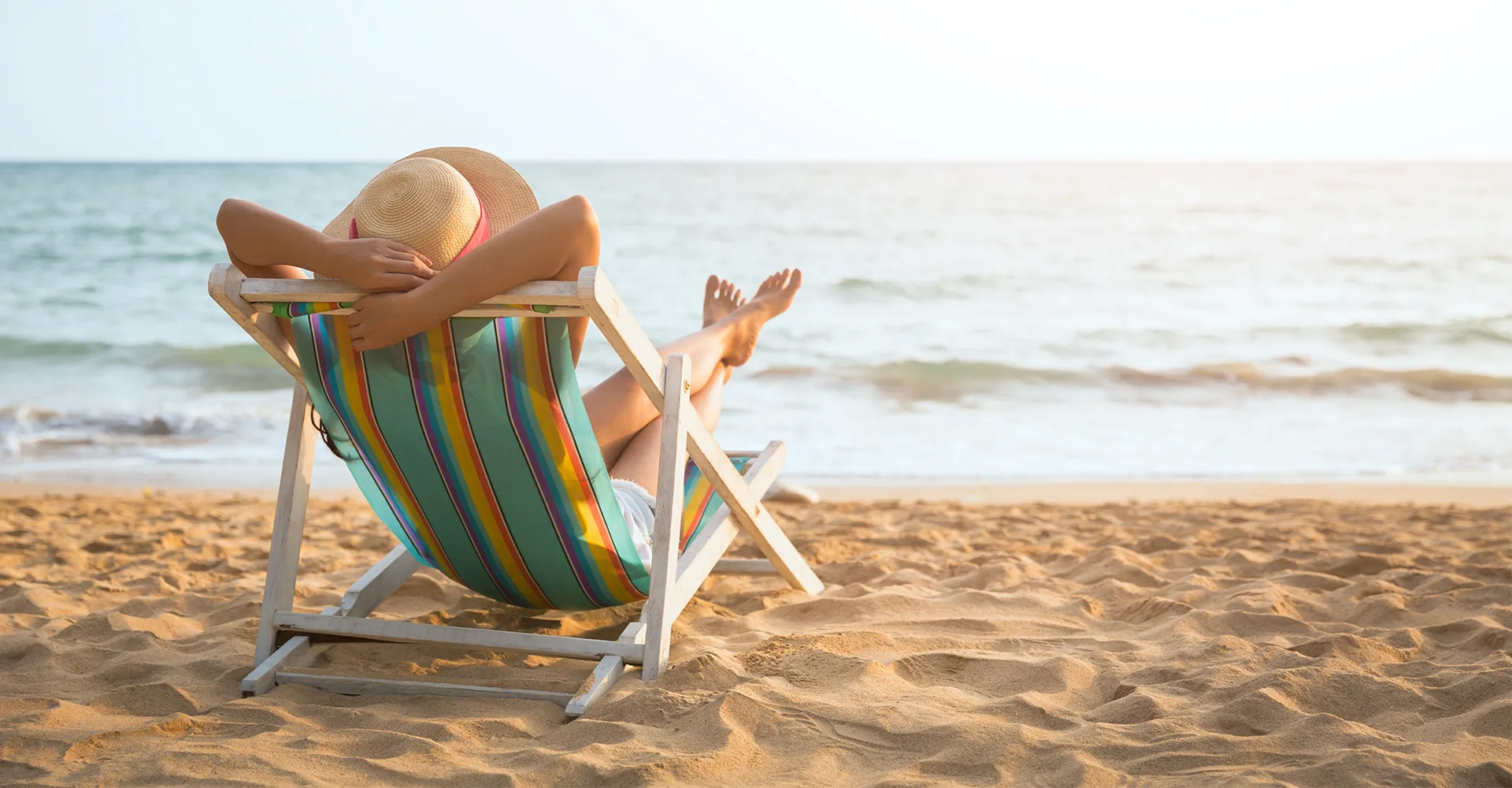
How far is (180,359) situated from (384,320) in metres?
8.80

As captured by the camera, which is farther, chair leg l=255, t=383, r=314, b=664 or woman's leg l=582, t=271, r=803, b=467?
woman's leg l=582, t=271, r=803, b=467

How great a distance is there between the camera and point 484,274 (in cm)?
199

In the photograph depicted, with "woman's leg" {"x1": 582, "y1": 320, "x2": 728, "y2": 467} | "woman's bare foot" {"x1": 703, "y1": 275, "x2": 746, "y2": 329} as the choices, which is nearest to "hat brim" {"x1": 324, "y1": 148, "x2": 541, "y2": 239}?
"woman's leg" {"x1": 582, "y1": 320, "x2": 728, "y2": 467}

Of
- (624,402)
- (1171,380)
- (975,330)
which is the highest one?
(975,330)

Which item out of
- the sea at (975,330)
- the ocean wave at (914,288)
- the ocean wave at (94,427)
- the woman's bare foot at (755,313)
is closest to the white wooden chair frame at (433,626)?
the woman's bare foot at (755,313)

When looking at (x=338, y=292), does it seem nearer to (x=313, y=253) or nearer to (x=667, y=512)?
(x=313, y=253)

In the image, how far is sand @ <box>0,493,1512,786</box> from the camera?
1934 millimetres

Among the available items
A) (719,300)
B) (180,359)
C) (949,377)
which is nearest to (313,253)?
(719,300)

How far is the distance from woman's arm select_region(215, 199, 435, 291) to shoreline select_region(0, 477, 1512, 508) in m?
3.27

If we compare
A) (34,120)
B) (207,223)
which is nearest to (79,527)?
(207,223)

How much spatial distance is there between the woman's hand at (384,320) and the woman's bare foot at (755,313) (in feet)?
4.10

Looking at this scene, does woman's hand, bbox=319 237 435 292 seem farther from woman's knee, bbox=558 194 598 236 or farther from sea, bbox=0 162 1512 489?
sea, bbox=0 162 1512 489

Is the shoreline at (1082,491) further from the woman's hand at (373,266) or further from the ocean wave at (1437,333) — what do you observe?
the ocean wave at (1437,333)

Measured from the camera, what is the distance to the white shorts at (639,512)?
8.55 feet
